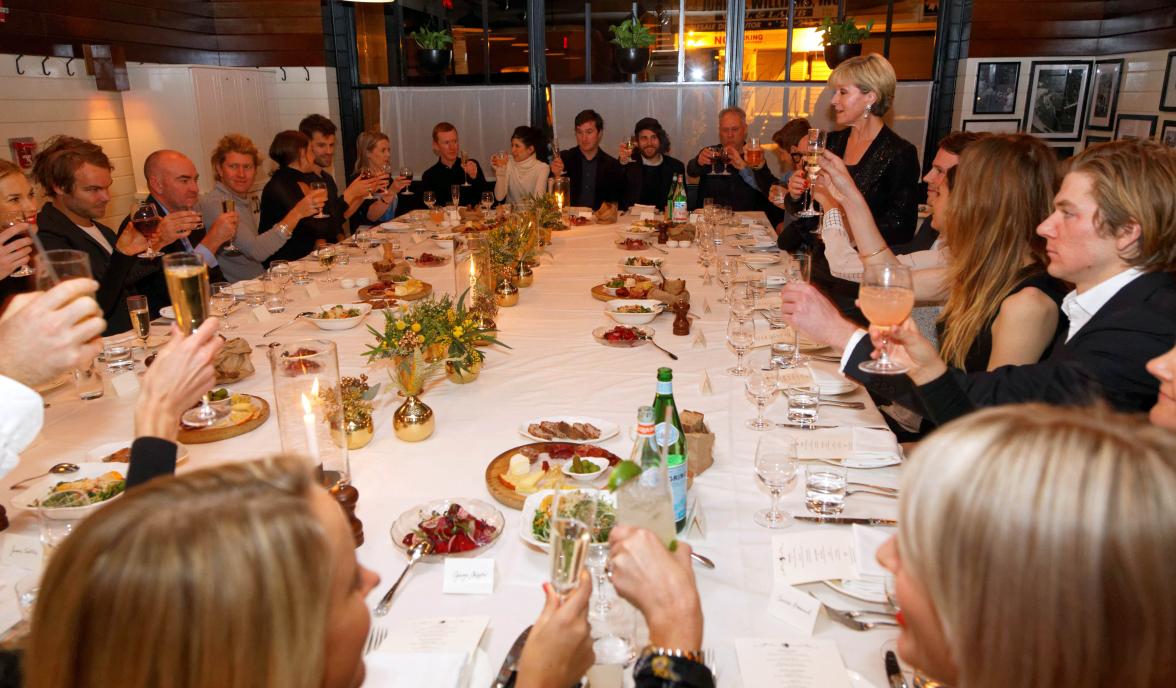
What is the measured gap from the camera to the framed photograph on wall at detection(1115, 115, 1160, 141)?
5672 mm

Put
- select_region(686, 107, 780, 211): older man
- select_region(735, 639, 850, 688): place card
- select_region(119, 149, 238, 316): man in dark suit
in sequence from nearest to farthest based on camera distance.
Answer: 1. select_region(735, 639, 850, 688): place card
2. select_region(119, 149, 238, 316): man in dark suit
3. select_region(686, 107, 780, 211): older man

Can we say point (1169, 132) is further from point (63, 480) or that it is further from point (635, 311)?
point (63, 480)

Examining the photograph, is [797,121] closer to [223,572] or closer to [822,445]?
[822,445]

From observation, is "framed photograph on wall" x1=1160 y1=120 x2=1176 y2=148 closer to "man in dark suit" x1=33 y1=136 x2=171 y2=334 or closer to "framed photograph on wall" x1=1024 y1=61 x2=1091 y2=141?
"framed photograph on wall" x1=1024 y1=61 x2=1091 y2=141

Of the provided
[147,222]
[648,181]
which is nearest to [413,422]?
[147,222]

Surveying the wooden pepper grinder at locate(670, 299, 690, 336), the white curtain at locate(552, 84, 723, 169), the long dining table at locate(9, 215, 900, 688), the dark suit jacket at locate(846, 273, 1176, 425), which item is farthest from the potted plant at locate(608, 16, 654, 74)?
the dark suit jacket at locate(846, 273, 1176, 425)

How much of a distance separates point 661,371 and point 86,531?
1.10 m

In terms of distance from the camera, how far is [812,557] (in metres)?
1.49

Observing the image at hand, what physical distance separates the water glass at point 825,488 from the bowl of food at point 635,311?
4.08 ft

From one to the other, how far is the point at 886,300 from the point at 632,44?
6.19 metres

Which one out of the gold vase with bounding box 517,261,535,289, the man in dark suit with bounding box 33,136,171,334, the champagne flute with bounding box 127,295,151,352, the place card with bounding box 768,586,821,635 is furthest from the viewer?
the gold vase with bounding box 517,261,535,289

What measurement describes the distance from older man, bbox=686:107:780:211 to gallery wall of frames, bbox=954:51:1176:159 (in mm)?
1938

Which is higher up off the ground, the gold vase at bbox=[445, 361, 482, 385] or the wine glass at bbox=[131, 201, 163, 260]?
the wine glass at bbox=[131, 201, 163, 260]

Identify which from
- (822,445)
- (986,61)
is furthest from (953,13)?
(822,445)
